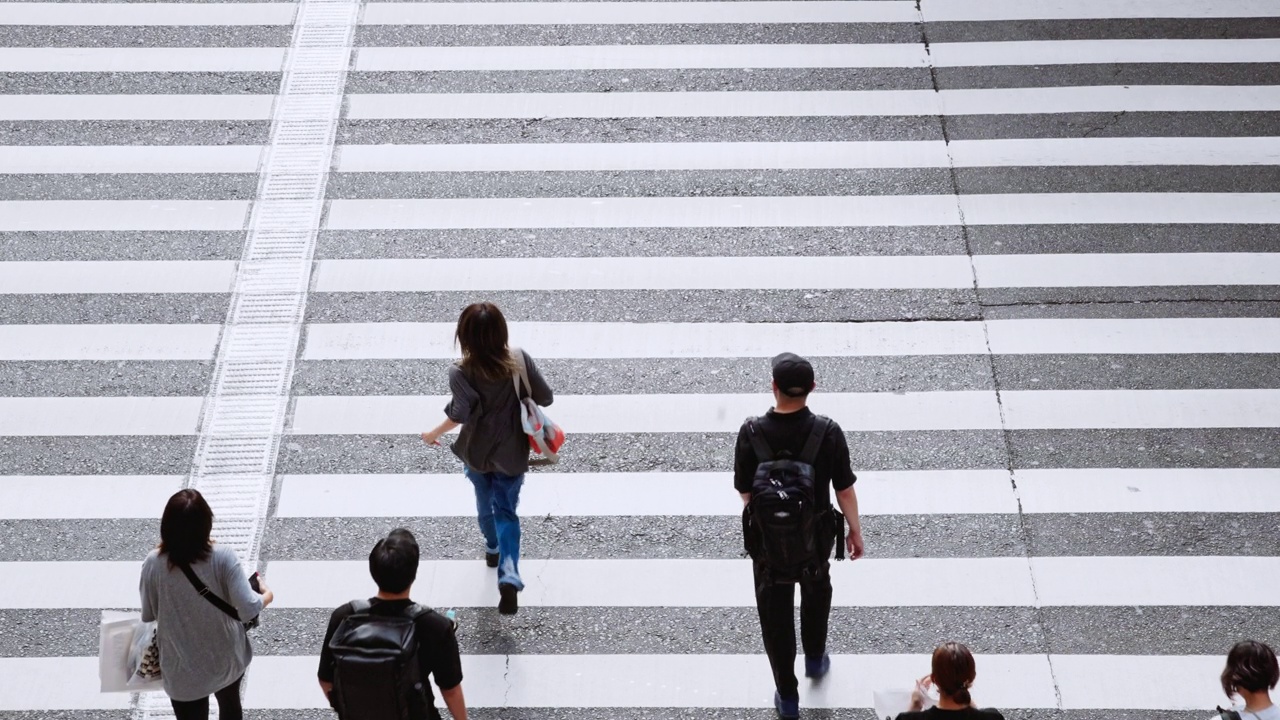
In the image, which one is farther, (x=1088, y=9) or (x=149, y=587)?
(x=1088, y=9)

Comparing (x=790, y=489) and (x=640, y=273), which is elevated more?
(x=640, y=273)

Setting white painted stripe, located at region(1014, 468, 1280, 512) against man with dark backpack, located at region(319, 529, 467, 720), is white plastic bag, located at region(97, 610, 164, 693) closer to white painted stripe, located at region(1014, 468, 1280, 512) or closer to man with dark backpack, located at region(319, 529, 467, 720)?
man with dark backpack, located at region(319, 529, 467, 720)

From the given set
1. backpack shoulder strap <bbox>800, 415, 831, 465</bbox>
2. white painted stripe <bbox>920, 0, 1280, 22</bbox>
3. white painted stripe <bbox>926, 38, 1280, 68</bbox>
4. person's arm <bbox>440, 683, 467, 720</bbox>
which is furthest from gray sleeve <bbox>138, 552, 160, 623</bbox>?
white painted stripe <bbox>920, 0, 1280, 22</bbox>

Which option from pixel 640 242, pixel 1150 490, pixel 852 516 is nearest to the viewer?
pixel 852 516

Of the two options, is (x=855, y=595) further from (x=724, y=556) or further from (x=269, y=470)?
(x=269, y=470)

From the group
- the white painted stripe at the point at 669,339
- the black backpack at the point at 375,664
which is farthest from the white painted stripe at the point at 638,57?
the black backpack at the point at 375,664

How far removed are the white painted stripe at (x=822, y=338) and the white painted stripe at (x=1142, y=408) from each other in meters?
0.33

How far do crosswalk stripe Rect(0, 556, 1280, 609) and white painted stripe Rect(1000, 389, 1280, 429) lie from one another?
0.93 metres

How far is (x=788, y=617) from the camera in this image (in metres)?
5.54

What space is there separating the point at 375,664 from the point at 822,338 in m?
4.13

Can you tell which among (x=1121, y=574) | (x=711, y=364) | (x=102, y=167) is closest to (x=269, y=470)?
(x=711, y=364)

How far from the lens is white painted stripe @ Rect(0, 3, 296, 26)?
33.6 ft

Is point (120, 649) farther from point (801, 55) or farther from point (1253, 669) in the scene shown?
point (801, 55)

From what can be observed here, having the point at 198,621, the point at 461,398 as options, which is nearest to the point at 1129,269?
the point at 461,398
